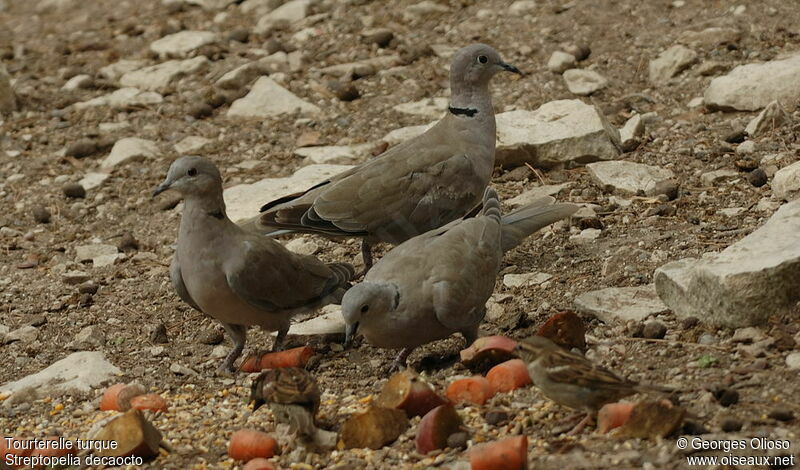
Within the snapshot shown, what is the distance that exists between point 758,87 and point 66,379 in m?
4.50

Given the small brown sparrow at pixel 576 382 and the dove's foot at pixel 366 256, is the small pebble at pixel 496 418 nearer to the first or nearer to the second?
the small brown sparrow at pixel 576 382

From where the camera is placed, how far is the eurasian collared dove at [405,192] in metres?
6.07

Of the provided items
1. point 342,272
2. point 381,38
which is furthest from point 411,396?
point 381,38

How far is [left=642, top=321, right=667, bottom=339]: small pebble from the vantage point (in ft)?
15.4

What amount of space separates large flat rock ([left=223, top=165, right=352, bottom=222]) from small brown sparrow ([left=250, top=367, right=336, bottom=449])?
8.82 feet

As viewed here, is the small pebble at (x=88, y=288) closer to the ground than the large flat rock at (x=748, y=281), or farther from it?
closer to the ground

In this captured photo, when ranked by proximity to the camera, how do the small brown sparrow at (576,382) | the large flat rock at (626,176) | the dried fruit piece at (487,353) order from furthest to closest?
the large flat rock at (626,176)
the dried fruit piece at (487,353)
the small brown sparrow at (576,382)

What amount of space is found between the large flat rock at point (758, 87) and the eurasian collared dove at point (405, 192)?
5.83 feet

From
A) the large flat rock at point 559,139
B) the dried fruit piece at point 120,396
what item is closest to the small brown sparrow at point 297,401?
the dried fruit piece at point 120,396

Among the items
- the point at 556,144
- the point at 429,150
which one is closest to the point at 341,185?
the point at 429,150

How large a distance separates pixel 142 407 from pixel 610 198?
3011 millimetres

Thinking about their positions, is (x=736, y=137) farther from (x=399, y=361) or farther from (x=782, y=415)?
(x=782, y=415)

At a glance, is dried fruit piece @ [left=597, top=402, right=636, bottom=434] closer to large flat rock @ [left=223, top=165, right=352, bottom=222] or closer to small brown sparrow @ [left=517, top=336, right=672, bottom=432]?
small brown sparrow @ [left=517, top=336, right=672, bottom=432]

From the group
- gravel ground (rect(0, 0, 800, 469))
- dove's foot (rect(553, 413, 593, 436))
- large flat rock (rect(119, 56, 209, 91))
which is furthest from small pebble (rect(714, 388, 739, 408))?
large flat rock (rect(119, 56, 209, 91))
